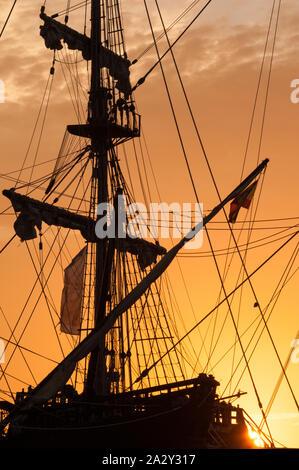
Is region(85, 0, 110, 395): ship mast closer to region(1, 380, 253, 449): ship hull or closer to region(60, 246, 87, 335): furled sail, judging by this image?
region(60, 246, 87, 335): furled sail

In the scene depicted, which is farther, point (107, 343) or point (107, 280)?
point (107, 343)

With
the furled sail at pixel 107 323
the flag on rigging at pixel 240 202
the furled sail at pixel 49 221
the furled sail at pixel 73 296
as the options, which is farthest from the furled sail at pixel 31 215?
the flag on rigging at pixel 240 202

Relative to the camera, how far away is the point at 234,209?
47.2 metres

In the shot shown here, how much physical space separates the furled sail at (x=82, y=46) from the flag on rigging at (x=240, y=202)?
19.9 m

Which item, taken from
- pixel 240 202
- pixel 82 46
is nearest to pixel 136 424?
pixel 240 202

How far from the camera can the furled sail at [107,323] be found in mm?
46000

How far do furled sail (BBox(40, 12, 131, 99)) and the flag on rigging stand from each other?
65.3ft

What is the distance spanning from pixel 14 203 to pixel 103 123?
8.45m

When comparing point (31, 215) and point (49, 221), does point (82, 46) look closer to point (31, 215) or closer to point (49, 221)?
point (49, 221)

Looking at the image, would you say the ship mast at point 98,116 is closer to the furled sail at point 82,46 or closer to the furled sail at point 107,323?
the furled sail at point 82,46
